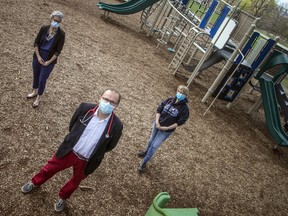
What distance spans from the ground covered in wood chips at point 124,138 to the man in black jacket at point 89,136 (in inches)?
35.6

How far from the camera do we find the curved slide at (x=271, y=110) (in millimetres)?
8461

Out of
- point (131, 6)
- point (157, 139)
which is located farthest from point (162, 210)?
point (131, 6)

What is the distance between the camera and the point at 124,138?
570 cm

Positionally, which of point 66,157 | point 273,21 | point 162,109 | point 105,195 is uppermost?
point 273,21

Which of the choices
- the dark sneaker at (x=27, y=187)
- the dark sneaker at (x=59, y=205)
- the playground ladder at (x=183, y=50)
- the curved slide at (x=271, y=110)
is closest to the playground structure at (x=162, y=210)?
the dark sneaker at (x=59, y=205)

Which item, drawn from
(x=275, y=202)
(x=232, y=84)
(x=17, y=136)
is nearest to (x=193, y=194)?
(x=275, y=202)

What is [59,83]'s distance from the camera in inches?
251

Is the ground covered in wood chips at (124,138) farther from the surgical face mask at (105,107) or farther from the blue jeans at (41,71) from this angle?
the surgical face mask at (105,107)

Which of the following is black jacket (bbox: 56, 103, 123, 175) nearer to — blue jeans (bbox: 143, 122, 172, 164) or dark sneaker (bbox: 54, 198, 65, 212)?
dark sneaker (bbox: 54, 198, 65, 212)

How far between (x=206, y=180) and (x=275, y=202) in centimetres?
187

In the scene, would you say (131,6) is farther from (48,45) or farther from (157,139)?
(157,139)

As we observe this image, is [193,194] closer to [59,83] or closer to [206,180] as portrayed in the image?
[206,180]

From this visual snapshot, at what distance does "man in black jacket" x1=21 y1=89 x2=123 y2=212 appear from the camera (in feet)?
10.1

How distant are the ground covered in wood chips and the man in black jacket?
903 millimetres
